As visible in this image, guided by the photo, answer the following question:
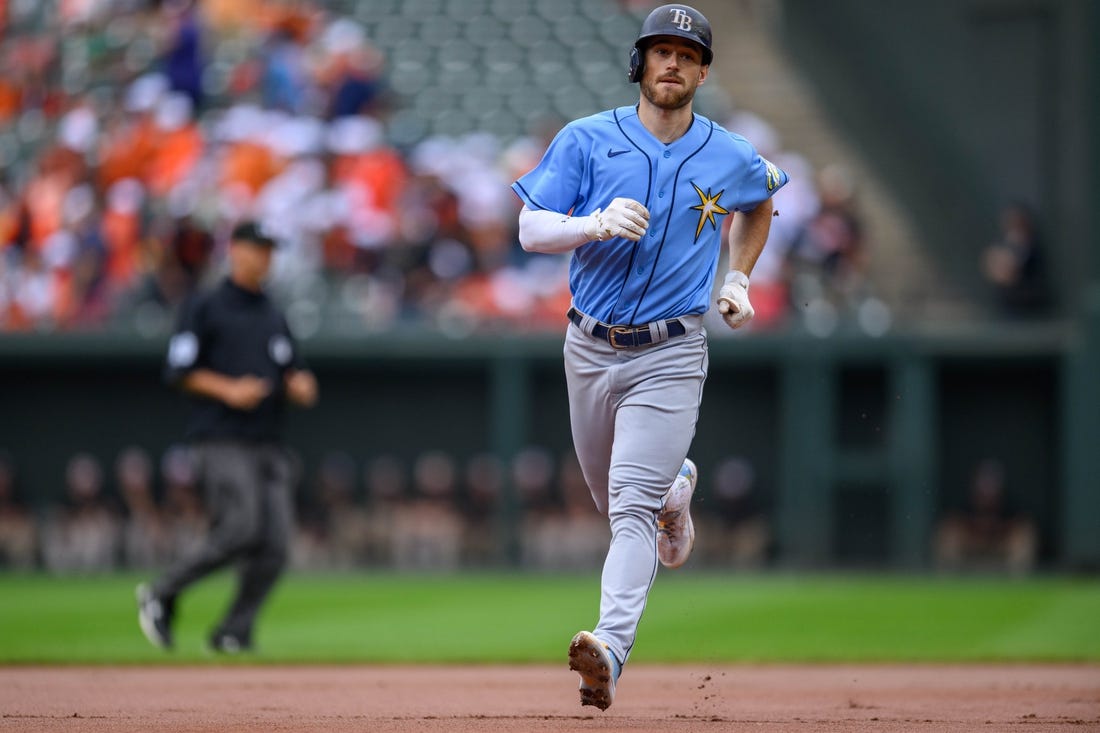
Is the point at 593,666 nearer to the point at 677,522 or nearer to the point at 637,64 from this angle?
the point at 677,522

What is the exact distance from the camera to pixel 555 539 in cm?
1491

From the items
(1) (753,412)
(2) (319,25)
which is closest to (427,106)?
(2) (319,25)

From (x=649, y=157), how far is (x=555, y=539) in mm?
10126

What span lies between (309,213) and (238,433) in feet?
24.3

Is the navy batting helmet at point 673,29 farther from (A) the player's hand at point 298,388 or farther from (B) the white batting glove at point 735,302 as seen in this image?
(A) the player's hand at point 298,388

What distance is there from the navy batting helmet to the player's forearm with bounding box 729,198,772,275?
0.56 m

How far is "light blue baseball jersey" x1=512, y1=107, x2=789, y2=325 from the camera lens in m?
5.01

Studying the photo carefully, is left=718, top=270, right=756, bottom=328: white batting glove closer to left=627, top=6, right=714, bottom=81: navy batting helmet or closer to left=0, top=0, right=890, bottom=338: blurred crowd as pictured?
left=627, top=6, right=714, bottom=81: navy batting helmet

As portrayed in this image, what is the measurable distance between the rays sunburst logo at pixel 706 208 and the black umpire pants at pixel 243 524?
3221 mm

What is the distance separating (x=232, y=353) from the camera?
304 inches

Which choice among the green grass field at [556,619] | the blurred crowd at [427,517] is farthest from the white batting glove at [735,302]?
the blurred crowd at [427,517]

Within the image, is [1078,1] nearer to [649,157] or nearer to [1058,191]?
[1058,191]

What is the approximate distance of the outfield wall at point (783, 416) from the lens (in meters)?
14.4

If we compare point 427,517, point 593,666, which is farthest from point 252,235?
point 427,517
